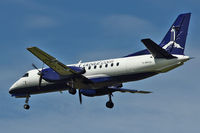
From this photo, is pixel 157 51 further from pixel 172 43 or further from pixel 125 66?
pixel 125 66

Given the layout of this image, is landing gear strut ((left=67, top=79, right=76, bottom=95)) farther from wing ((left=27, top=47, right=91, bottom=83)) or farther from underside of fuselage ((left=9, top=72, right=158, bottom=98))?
wing ((left=27, top=47, right=91, bottom=83))

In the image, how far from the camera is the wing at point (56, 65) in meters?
40.7

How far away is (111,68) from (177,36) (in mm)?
5738

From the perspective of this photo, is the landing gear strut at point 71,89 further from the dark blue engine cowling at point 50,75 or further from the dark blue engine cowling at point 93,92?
the dark blue engine cowling at point 93,92

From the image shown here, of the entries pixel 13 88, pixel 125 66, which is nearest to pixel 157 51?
pixel 125 66


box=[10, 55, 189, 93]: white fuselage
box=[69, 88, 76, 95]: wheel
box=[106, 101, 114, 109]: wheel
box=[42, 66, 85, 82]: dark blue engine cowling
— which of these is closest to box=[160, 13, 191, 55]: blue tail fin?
box=[10, 55, 189, 93]: white fuselage

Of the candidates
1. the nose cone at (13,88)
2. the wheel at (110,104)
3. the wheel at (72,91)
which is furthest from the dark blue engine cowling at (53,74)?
the wheel at (110,104)

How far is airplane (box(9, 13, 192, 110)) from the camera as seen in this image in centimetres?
3947

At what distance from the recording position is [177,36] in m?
41.4

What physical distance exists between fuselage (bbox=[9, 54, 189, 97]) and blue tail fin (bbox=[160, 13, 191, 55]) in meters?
1.49

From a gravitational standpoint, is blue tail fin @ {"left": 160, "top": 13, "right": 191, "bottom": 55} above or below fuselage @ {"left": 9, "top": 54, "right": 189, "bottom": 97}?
above

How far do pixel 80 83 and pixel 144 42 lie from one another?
8190mm

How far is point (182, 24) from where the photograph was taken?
41500mm

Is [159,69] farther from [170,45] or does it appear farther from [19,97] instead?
Result: [19,97]
